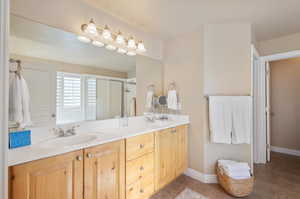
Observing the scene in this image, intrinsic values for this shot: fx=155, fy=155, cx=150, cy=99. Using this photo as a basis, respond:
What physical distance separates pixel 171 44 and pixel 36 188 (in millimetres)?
2514

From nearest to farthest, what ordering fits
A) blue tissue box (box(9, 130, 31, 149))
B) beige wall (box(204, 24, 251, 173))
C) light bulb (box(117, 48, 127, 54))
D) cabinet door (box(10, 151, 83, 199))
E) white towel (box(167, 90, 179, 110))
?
cabinet door (box(10, 151, 83, 199)), blue tissue box (box(9, 130, 31, 149)), light bulb (box(117, 48, 127, 54)), beige wall (box(204, 24, 251, 173)), white towel (box(167, 90, 179, 110))

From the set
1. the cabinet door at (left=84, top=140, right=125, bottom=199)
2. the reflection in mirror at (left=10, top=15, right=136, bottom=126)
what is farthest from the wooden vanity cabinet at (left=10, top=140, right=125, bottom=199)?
the reflection in mirror at (left=10, top=15, right=136, bottom=126)

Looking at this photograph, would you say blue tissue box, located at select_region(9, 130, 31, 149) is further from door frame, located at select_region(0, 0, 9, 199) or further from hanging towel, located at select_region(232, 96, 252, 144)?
hanging towel, located at select_region(232, 96, 252, 144)

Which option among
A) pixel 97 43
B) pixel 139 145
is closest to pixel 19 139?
pixel 139 145

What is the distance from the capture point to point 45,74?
1476 millimetres

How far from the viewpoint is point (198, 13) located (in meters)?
1.95

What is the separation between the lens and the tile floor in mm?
1939

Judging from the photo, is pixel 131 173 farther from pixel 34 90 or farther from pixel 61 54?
pixel 61 54

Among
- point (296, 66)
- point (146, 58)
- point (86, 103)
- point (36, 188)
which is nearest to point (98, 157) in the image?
point (36, 188)

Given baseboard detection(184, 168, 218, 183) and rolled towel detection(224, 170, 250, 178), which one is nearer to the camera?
rolled towel detection(224, 170, 250, 178)

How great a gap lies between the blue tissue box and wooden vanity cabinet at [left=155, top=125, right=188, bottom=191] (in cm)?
125

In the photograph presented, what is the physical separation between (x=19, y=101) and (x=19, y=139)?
0.29 m

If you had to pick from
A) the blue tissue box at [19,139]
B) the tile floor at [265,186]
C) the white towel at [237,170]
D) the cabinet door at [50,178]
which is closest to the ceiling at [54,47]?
the blue tissue box at [19,139]

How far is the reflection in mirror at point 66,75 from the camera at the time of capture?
1.37 meters
